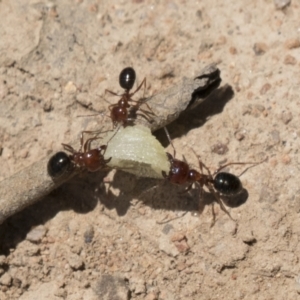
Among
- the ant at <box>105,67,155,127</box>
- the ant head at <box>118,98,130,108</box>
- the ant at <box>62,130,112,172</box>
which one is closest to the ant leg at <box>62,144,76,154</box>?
the ant at <box>62,130,112,172</box>

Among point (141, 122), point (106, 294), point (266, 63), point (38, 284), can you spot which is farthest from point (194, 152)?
point (38, 284)

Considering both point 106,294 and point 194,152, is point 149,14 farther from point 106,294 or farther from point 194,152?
point 106,294

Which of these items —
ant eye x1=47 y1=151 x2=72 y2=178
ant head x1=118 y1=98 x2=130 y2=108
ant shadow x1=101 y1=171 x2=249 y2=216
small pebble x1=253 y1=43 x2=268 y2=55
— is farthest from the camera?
small pebble x1=253 y1=43 x2=268 y2=55

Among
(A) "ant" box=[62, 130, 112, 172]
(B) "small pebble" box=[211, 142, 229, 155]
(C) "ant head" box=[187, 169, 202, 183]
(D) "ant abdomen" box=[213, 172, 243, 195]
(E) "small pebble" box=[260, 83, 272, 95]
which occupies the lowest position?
(D) "ant abdomen" box=[213, 172, 243, 195]

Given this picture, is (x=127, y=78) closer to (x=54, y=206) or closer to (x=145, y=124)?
(x=145, y=124)

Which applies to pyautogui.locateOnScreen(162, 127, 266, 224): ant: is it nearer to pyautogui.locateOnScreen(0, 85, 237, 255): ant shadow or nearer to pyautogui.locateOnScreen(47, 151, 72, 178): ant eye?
pyautogui.locateOnScreen(0, 85, 237, 255): ant shadow

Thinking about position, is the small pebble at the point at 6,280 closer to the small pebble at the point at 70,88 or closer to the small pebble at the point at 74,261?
the small pebble at the point at 74,261

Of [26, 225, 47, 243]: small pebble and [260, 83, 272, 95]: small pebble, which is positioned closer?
[26, 225, 47, 243]: small pebble
